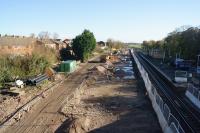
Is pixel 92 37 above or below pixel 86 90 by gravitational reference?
above

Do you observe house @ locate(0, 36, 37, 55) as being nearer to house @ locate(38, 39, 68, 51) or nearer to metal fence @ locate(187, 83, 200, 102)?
house @ locate(38, 39, 68, 51)

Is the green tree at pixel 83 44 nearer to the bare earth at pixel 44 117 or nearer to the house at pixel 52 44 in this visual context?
the house at pixel 52 44

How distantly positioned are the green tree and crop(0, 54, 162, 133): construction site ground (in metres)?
31.5

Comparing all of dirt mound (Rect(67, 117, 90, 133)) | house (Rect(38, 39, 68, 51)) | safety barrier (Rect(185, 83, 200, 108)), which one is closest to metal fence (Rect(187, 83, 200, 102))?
safety barrier (Rect(185, 83, 200, 108))

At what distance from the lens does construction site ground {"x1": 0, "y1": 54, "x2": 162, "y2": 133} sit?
60.6ft

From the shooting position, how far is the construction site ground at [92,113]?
18.5 m

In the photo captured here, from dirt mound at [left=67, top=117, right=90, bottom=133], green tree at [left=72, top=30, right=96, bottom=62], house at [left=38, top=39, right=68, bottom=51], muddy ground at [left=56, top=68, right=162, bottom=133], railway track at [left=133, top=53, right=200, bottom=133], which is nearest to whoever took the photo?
dirt mound at [left=67, top=117, right=90, bottom=133]

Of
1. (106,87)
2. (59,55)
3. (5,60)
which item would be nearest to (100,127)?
(106,87)

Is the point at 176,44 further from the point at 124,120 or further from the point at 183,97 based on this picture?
the point at 124,120

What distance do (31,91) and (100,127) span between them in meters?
13.0

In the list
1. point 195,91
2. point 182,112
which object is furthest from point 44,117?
point 195,91

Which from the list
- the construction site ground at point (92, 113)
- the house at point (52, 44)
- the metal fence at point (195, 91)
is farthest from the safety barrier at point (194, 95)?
the house at point (52, 44)

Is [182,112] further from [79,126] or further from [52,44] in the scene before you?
[52,44]

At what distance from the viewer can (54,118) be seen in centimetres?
2098
